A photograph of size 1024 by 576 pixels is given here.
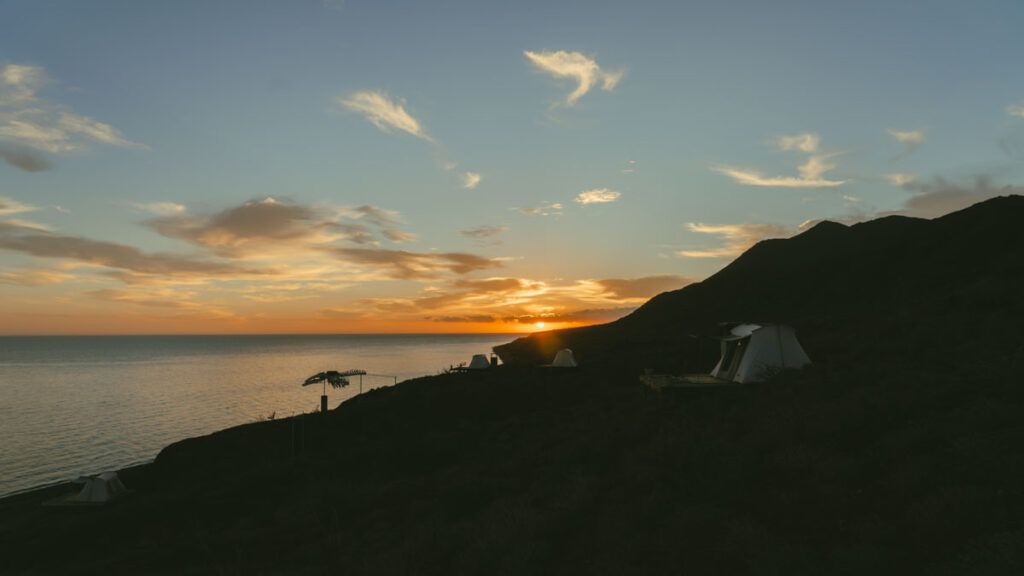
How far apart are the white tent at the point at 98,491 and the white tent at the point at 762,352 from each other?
2790cm

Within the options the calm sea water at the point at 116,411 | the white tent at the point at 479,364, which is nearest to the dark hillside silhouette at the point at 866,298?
the white tent at the point at 479,364

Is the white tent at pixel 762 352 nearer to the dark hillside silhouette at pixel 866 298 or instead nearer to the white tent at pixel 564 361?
the dark hillside silhouette at pixel 866 298

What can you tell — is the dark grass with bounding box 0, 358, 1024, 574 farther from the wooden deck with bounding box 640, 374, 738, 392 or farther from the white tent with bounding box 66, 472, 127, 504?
the white tent with bounding box 66, 472, 127, 504

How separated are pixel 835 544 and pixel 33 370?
155612mm

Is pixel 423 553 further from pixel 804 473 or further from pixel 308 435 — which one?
pixel 308 435

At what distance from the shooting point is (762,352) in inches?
997

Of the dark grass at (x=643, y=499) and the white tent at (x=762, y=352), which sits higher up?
the white tent at (x=762, y=352)

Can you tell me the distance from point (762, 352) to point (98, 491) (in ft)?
97.6

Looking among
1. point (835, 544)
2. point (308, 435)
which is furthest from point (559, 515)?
point (308, 435)

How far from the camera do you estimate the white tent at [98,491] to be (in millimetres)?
24656

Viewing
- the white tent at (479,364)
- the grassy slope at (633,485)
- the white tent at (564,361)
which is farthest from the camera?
the white tent at (479,364)

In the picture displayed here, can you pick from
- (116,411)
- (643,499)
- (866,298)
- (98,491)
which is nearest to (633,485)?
(643,499)

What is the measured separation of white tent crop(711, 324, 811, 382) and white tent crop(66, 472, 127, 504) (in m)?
27.9

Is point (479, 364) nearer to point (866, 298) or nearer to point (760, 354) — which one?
point (760, 354)
